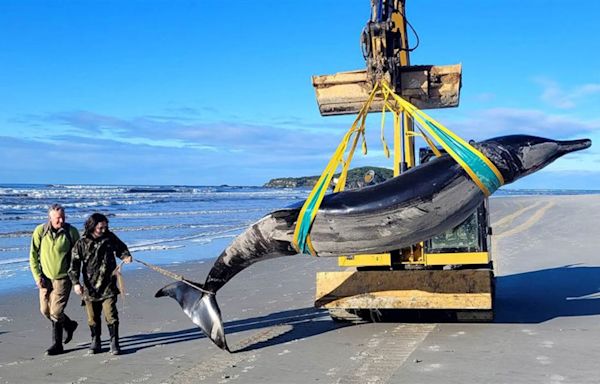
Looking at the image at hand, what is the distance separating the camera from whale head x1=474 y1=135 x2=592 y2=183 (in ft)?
20.5

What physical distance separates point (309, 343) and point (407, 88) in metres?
3.35

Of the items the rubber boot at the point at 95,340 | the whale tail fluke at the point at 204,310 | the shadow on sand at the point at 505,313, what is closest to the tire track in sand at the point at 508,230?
the shadow on sand at the point at 505,313

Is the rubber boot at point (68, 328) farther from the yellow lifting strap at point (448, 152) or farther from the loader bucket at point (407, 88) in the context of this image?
the loader bucket at point (407, 88)

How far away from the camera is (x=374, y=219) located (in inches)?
245

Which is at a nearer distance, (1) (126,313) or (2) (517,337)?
(2) (517,337)

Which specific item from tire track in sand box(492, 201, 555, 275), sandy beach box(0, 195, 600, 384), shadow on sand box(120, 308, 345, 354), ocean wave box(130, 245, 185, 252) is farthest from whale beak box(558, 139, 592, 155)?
ocean wave box(130, 245, 185, 252)

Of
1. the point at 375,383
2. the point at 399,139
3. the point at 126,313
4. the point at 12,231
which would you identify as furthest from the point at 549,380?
the point at 12,231

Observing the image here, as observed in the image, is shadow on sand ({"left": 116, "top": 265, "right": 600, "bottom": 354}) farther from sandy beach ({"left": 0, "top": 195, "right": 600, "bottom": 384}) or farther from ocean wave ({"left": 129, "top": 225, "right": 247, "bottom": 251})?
ocean wave ({"left": 129, "top": 225, "right": 247, "bottom": 251})

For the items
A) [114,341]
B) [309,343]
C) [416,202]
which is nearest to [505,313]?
[309,343]

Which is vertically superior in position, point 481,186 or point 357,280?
point 481,186

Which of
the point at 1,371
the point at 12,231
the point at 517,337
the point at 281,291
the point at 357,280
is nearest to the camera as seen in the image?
the point at 1,371

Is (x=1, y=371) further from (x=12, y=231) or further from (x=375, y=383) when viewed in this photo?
(x=12, y=231)

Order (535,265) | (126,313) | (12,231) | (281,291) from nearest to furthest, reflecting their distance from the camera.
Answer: (126,313) < (281,291) < (535,265) < (12,231)

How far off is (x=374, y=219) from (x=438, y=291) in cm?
260
